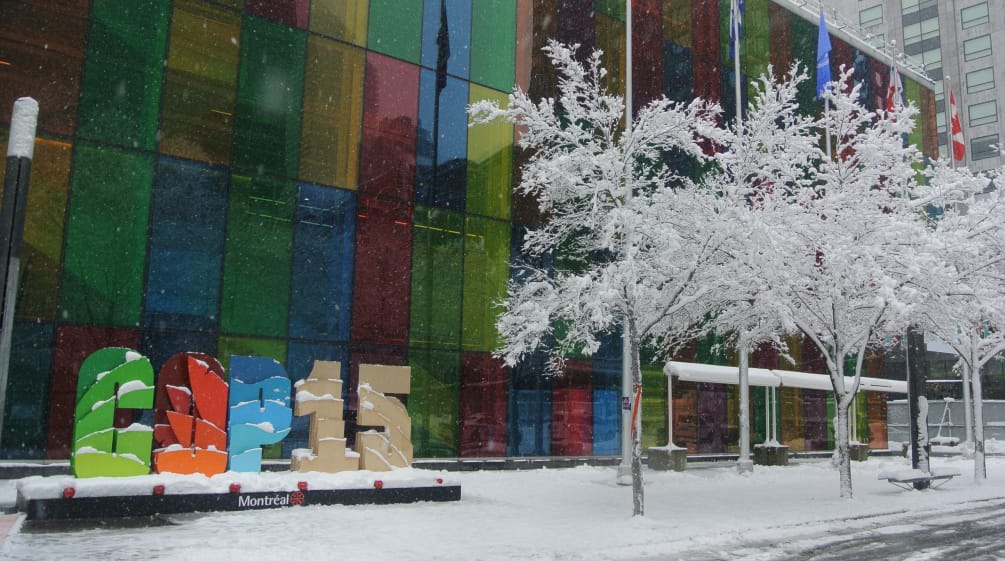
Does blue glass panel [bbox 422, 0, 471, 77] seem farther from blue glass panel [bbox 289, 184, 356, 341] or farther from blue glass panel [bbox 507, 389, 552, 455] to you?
blue glass panel [bbox 507, 389, 552, 455]

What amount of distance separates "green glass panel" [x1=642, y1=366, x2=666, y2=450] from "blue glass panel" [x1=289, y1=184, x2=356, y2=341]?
11.1m

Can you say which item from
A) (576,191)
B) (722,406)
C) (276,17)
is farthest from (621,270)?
(722,406)

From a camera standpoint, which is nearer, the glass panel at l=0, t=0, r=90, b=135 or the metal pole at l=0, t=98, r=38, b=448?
the metal pole at l=0, t=98, r=38, b=448

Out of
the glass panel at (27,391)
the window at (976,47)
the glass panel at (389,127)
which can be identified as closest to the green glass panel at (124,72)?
the glass panel at (27,391)

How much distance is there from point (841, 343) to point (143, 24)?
57.6ft

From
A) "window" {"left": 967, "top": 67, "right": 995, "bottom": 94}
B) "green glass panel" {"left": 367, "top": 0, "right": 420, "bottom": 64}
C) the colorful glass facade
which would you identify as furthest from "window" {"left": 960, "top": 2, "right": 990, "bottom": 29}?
"green glass panel" {"left": 367, "top": 0, "right": 420, "bottom": 64}

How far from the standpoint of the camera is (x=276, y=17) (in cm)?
1964

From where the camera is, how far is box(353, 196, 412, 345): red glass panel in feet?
66.6

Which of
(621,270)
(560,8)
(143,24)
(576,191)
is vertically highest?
(560,8)

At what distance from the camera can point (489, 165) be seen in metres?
23.2

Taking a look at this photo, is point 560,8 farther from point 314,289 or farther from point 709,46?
point 314,289

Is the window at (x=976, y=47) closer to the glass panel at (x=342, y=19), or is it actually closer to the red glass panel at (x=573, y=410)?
the red glass panel at (x=573, y=410)

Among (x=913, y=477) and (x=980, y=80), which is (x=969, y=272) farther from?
(x=980, y=80)

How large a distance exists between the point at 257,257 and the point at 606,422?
39.9 ft
